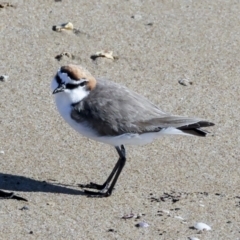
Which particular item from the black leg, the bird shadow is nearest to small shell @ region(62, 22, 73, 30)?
the black leg

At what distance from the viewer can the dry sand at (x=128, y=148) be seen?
6.16m

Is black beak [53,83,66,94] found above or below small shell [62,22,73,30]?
above

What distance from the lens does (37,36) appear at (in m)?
8.32

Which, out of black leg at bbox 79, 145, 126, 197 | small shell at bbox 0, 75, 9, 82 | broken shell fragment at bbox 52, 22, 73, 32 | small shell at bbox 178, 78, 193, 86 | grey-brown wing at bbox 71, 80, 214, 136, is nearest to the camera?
grey-brown wing at bbox 71, 80, 214, 136

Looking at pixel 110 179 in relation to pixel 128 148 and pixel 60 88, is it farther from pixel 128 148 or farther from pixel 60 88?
pixel 60 88

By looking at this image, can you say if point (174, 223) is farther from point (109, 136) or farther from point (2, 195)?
point (2, 195)

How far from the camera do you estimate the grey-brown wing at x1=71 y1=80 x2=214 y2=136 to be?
6398mm

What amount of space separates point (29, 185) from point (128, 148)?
99 cm

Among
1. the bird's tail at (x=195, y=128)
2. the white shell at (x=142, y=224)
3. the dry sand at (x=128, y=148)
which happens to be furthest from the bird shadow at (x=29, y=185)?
the bird's tail at (x=195, y=128)

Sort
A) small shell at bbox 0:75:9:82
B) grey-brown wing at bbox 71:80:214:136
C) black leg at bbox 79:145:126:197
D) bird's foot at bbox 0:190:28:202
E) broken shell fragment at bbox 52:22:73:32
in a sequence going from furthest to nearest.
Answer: broken shell fragment at bbox 52:22:73:32, small shell at bbox 0:75:9:82, black leg at bbox 79:145:126:197, grey-brown wing at bbox 71:80:214:136, bird's foot at bbox 0:190:28:202

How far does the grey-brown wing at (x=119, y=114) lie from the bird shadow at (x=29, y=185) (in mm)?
496

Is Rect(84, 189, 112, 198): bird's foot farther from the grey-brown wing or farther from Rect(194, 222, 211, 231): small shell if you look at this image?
Rect(194, 222, 211, 231): small shell

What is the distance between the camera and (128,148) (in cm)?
713

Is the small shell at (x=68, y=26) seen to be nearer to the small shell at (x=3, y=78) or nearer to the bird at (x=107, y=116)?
the small shell at (x=3, y=78)
